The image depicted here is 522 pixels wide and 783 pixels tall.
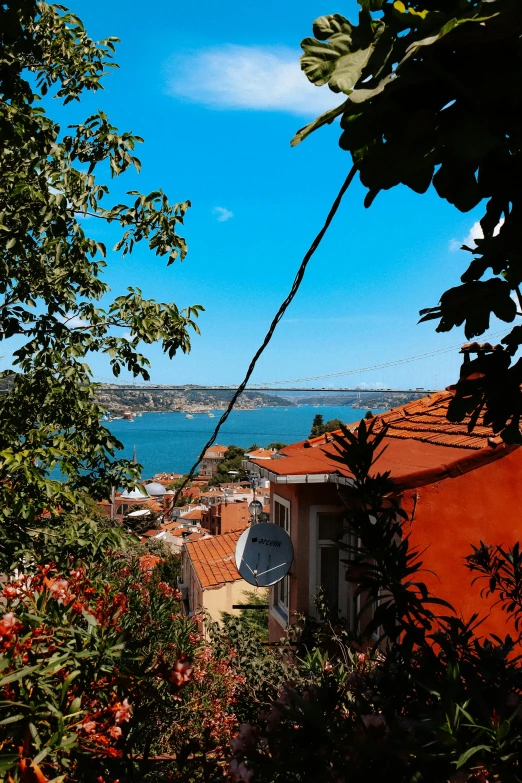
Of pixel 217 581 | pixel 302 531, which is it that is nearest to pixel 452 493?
pixel 302 531

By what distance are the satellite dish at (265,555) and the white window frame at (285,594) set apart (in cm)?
70

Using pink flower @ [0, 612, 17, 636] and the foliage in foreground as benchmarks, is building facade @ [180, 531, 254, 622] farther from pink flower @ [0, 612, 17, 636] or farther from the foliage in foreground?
the foliage in foreground

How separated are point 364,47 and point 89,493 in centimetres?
529

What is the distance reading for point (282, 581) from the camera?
28.4ft

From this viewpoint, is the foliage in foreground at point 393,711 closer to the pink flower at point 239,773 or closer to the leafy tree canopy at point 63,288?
the pink flower at point 239,773

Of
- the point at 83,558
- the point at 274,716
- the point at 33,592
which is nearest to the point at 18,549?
the point at 83,558

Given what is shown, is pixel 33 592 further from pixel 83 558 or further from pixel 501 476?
pixel 501 476

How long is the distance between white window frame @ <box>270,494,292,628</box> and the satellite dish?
2.30 feet

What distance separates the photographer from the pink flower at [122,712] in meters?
1.96

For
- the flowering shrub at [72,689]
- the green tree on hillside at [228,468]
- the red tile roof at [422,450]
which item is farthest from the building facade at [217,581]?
the green tree on hillside at [228,468]

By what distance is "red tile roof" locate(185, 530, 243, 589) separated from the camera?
15.8 m

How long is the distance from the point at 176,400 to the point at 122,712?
84.6 meters

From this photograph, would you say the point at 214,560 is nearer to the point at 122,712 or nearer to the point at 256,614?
the point at 256,614

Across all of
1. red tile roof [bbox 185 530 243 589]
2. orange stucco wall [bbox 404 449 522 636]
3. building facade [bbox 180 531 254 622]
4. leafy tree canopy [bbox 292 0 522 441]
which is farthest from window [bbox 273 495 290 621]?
leafy tree canopy [bbox 292 0 522 441]
